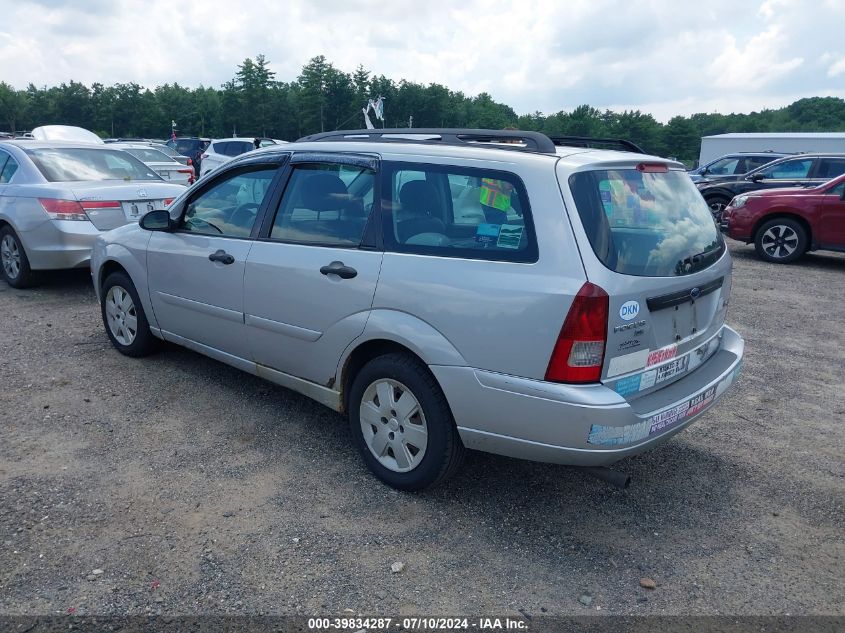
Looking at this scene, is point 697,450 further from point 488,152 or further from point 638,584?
point 488,152

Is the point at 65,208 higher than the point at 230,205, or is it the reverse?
the point at 230,205

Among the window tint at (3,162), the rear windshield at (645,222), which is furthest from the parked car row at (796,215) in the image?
the window tint at (3,162)

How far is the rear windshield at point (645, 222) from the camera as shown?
2.97 m

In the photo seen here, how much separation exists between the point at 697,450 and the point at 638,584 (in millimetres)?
1507

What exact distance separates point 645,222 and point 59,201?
6.31m

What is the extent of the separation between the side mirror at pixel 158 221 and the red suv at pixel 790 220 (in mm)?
9483

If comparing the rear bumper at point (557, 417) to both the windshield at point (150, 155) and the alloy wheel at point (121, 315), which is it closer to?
the alloy wheel at point (121, 315)

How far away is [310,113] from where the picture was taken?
68.9 meters

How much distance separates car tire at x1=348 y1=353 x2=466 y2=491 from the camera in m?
3.26

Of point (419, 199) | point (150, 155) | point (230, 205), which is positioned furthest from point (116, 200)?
point (150, 155)

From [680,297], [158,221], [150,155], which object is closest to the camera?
A: [680,297]

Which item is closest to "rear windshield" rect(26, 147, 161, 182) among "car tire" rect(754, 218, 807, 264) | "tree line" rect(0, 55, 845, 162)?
"car tire" rect(754, 218, 807, 264)

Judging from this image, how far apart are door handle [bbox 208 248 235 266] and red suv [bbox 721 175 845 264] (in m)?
9.47

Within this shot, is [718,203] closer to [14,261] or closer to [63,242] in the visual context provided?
[63,242]
